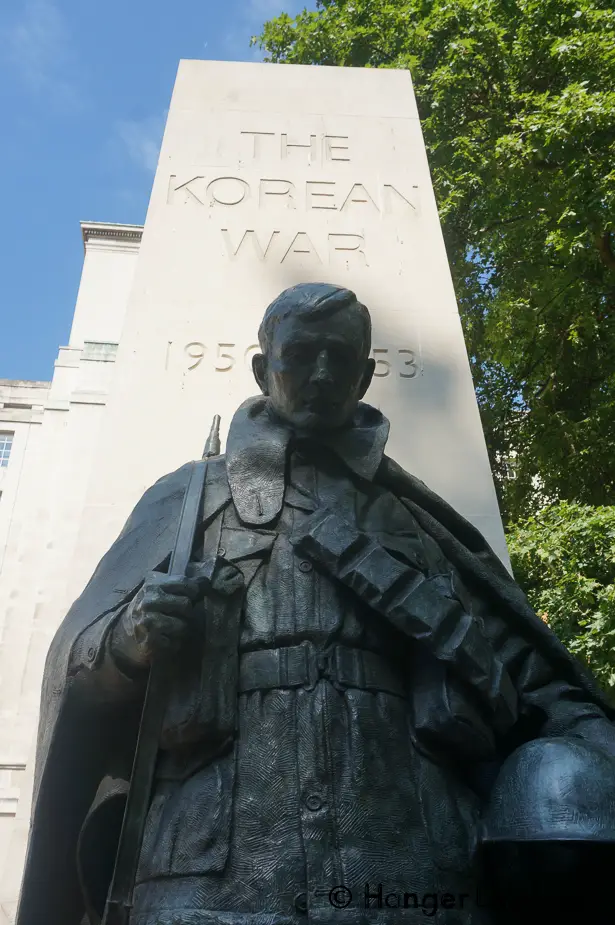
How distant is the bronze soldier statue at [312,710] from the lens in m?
2.28

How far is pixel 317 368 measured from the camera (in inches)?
118

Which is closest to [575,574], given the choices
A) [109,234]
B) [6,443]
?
[6,443]

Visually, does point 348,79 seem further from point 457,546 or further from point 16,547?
point 16,547

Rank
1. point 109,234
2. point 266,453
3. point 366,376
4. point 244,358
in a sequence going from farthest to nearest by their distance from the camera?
point 109,234, point 244,358, point 366,376, point 266,453

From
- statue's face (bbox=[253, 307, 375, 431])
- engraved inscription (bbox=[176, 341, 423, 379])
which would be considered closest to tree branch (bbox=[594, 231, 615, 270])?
engraved inscription (bbox=[176, 341, 423, 379])

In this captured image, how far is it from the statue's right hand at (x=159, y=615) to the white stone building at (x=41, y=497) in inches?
102

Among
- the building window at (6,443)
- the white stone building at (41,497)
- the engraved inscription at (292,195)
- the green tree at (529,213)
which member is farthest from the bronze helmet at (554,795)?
the building window at (6,443)

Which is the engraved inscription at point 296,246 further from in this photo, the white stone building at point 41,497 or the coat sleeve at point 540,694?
the coat sleeve at point 540,694

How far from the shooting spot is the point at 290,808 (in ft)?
7.69

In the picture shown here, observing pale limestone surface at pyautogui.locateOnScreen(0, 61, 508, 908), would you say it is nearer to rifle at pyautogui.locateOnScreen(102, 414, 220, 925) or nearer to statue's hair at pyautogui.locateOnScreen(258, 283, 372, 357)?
statue's hair at pyautogui.locateOnScreen(258, 283, 372, 357)

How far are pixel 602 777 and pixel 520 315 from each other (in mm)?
12183

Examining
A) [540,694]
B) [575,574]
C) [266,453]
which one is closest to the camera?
[540,694]

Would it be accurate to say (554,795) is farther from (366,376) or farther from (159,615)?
(366,376)

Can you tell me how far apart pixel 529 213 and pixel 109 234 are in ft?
30.7
